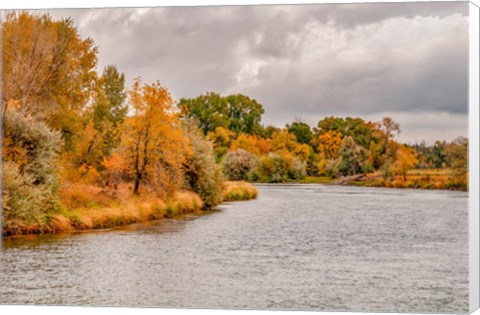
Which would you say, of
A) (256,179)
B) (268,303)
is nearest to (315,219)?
(256,179)

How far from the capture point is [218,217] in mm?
19141

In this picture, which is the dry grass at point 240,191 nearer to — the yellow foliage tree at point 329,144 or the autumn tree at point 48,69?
the yellow foliage tree at point 329,144

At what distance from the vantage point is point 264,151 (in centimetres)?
1391

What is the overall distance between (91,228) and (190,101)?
430 centimetres

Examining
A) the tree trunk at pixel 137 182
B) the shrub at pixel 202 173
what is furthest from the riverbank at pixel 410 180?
the tree trunk at pixel 137 182

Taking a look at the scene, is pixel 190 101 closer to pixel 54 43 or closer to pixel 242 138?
pixel 242 138

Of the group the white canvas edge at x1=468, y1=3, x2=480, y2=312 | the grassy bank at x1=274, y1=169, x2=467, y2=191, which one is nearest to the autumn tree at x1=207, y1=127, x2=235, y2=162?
the grassy bank at x1=274, y1=169, x2=467, y2=191

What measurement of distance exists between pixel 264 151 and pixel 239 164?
1.17 metres

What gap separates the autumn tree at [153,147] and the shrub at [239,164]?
9.76 ft

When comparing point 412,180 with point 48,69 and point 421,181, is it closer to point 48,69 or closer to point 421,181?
point 421,181

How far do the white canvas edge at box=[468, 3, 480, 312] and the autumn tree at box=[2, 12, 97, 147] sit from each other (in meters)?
6.25

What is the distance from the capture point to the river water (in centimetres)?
1143

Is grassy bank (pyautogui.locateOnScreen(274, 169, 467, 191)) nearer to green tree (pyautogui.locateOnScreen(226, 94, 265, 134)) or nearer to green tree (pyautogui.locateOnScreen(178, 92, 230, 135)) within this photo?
green tree (pyautogui.locateOnScreen(226, 94, 265, 134))

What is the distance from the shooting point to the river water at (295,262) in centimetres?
1143
